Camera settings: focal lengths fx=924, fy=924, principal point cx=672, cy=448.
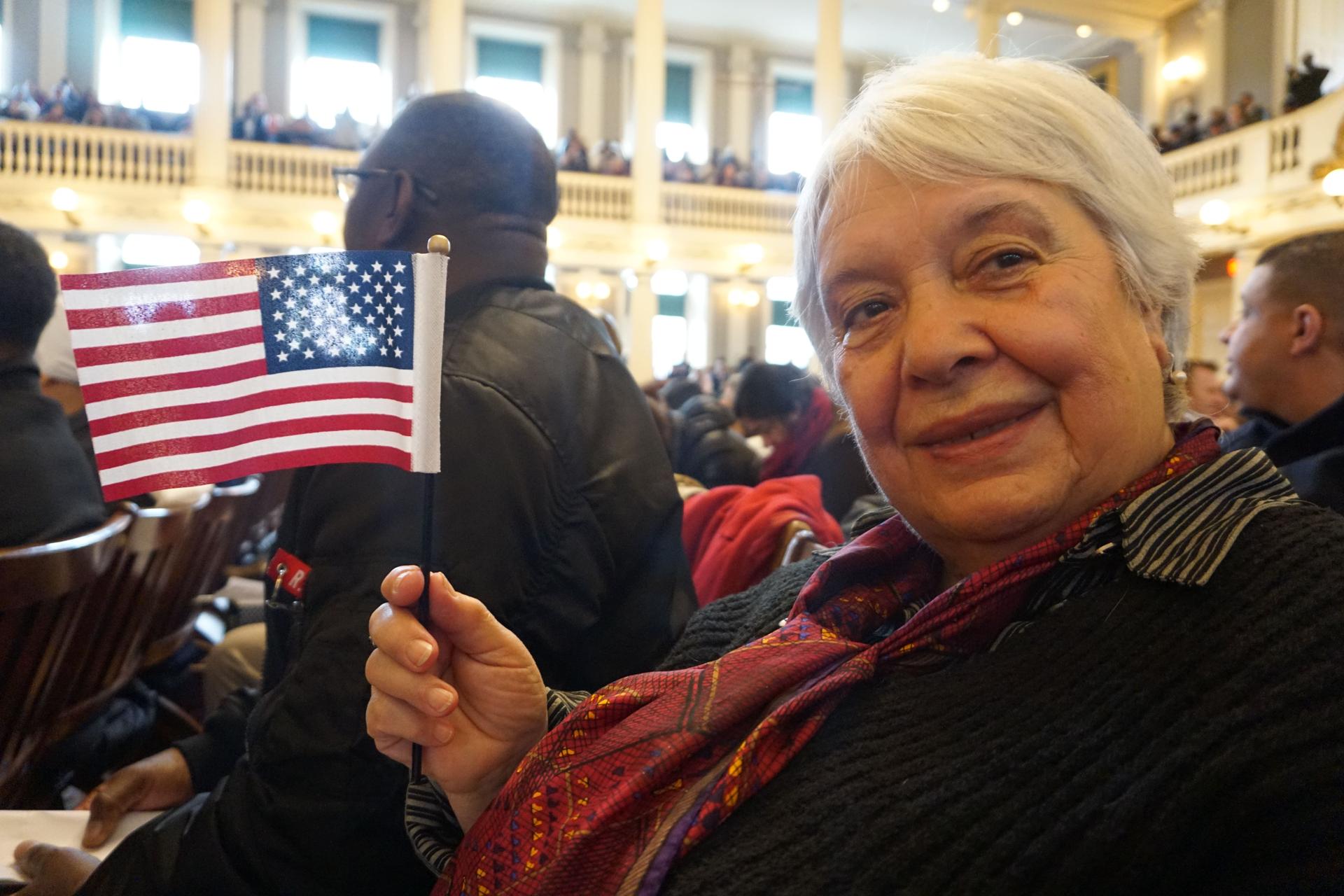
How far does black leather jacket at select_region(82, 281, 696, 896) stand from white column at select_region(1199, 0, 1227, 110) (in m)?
14.8

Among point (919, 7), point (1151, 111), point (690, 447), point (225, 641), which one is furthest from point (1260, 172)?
point (225, 641)

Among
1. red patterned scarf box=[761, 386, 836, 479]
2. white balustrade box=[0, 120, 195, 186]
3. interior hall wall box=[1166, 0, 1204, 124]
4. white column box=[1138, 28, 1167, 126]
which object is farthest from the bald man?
white column box=[1138, 28, 1167, 126]

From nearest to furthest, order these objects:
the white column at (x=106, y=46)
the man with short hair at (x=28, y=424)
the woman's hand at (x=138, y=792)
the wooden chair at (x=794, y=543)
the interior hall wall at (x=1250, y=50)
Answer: the woman's hand at (x=138, y=792) < the man with short hair at (x=28, y=424) < the wooden chair at (x=794, y=543) < the interior hall wall at (x=1250, y=50) < the white column at (x=106, y=46)

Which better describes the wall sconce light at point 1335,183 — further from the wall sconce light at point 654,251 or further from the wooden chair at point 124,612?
the wooden chair at point 124,612

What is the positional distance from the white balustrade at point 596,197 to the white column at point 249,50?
5.22m

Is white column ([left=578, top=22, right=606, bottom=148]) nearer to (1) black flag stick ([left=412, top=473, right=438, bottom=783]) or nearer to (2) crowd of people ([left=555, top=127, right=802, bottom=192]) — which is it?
(2) crowd of people ([left=555, top=127, right=802, bottom=192])

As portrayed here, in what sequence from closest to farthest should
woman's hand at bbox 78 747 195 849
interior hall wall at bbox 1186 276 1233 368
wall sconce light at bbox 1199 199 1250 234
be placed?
woman's hand at bbox 78 747 195 849, wall sconce light at bbox 1199 199 1250 234, interior hall wall at bbox 1186 276 1233 368

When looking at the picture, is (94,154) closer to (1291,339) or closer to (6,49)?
(6,49)

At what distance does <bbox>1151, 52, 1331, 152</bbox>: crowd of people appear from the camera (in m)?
9.62

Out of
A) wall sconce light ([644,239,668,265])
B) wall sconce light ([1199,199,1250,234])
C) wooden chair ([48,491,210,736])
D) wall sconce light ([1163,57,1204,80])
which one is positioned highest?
wall sconce light ([1163,57,1204,80])

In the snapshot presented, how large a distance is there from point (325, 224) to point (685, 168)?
16.8ft

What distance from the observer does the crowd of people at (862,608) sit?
0.64 meters

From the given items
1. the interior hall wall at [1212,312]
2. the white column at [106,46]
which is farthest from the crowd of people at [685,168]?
the white column at [106,46]

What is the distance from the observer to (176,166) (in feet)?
37.9
